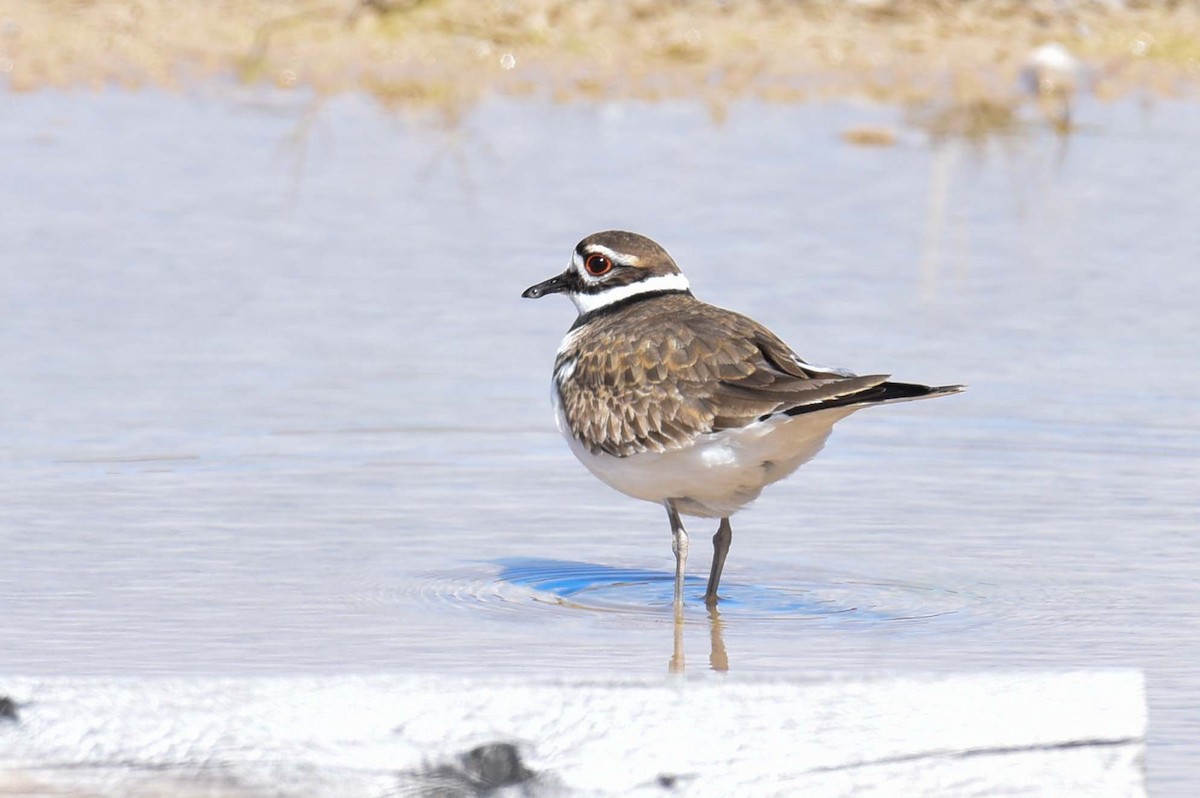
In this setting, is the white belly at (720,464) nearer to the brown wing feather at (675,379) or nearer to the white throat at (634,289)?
the brown wing feather at (675,379)

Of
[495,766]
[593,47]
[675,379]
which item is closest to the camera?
[495,766]

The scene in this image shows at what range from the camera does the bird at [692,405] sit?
20.6 feet

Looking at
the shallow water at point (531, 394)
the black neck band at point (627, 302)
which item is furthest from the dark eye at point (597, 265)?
the shallow water at point (531, 394)

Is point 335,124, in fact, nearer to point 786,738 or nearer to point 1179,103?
point 1179,103

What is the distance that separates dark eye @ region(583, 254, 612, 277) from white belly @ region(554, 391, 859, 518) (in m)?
0.65

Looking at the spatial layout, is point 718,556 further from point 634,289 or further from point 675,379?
point 634,289

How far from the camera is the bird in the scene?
20.6 feet

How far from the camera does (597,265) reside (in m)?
7.45

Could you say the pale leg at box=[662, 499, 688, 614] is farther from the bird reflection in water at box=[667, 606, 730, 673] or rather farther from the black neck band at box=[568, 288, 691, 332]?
the black neck band at box=[568, 288, 691, 332]

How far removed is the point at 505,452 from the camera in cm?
841

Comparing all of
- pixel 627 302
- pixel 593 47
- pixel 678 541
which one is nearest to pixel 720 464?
pixel 678 541

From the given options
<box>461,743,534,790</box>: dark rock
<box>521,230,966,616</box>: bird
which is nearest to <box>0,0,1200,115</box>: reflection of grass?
<box>521,230,966,616</box>: bird

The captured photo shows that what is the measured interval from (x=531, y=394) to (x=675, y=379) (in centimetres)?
256

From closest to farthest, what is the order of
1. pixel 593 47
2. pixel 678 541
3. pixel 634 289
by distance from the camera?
pixel 678 541 < pixel 634 289 < pixel 593 47
